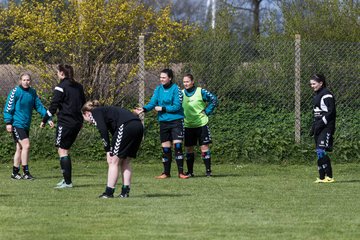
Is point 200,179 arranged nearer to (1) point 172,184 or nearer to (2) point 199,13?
(1) point 172,184

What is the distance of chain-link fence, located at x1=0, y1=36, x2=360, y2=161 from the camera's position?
18.5 metres

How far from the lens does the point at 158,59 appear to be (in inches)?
728

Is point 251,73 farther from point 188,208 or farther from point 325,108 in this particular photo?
point 188,208

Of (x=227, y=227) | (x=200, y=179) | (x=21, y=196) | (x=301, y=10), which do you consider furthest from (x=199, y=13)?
(x=227, y=227)

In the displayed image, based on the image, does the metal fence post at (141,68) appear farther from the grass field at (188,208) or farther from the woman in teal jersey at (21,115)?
the woman in teal jersey at (21,115)

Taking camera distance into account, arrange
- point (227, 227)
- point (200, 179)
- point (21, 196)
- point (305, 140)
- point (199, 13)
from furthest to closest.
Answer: point (199, 13), point (305, 140), point (200, 179), point (21, 196), point (227, 227)

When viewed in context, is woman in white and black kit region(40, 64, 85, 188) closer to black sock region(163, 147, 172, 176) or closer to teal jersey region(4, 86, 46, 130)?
teal jersey region(4, 86, 46, 130)

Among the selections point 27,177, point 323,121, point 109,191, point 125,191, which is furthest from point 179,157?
point 109,191

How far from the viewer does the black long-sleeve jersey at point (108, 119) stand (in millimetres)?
11492

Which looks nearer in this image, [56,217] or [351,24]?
[56,217]

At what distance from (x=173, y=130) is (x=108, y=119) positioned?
168 inches

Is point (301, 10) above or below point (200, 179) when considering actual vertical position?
above

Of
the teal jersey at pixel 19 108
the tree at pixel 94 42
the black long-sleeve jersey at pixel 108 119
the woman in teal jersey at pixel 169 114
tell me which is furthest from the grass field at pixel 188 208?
the tree at pixel 94 42

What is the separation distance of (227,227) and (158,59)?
30.9 ft
